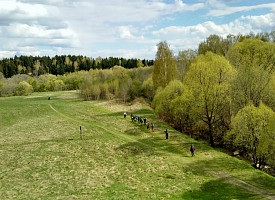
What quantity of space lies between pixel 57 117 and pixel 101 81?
4525cm

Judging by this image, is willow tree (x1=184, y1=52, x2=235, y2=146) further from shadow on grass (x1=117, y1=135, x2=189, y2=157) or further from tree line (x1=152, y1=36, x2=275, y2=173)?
shadow on grass (x1=117, y1=135, x2=189, y2=157)

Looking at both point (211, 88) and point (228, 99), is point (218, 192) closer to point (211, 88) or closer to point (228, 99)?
point (228, 99)

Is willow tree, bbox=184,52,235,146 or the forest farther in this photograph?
willow tree, bbox=184,52,235,146

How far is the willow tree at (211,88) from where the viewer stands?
4028cm

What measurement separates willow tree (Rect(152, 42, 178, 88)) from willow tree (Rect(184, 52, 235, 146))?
18.9 metres

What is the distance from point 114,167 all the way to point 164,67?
128 ft

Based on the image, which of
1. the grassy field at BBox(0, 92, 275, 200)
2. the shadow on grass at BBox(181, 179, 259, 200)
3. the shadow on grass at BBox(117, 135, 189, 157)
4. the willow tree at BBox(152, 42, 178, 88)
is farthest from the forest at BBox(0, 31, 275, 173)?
the shadow on grass at BBox(117, 135, 189, 157)

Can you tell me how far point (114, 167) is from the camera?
1133 inches

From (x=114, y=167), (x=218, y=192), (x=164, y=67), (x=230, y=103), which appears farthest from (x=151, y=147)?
(x=164, y=67)

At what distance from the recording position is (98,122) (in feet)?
173

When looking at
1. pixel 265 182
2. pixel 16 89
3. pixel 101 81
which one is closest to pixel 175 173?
pixel 265 182

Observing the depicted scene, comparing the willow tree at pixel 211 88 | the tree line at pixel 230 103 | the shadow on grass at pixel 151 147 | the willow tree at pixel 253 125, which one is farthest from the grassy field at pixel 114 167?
the willow tree at pixel 211 88

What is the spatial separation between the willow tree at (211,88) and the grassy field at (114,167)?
6430mm

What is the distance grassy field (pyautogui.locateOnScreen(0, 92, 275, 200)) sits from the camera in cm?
2233
